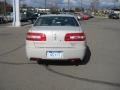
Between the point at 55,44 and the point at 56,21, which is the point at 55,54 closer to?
the point at 55,44

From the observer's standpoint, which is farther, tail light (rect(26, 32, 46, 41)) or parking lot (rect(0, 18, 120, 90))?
tail light (rect(26, 32, 46, 41))

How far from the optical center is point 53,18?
33.0ft

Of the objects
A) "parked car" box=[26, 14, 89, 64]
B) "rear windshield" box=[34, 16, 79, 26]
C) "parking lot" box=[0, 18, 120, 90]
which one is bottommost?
"parking lot" box=[0, 18, 120, 90]

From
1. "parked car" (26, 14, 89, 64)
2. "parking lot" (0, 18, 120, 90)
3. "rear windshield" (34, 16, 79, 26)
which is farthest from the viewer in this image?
"rear windshield" (34, 16, 79, 26)

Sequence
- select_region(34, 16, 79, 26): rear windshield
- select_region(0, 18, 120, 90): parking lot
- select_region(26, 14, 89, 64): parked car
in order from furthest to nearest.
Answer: select_region(34, 16, 79, 26): rear windshield
select_region(26, 14, 89, 64): parked car
select_region(0, 18, 120, 90): parking lot

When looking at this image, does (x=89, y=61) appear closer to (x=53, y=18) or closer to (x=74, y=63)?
(x=74, y=63)

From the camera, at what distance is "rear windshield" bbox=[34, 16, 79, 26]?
9789 millimetres

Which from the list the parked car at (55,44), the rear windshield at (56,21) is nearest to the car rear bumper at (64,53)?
the parked car at (55,44)

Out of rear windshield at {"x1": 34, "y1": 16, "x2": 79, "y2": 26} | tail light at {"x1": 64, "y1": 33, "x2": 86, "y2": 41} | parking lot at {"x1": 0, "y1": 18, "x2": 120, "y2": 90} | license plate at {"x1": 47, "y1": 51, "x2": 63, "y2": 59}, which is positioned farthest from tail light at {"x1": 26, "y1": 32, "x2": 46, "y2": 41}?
rear windshield at {"x1": 34, "y1": 16, "x2": 79, "y2": 26}

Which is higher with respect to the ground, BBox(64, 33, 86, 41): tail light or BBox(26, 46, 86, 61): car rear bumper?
BBox(64, 33, 86, 41): tail light

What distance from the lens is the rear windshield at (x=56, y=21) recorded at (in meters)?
9.79

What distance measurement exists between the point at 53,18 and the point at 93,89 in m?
3.93

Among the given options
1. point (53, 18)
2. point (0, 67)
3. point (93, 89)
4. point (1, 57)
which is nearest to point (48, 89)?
point (93, 89)

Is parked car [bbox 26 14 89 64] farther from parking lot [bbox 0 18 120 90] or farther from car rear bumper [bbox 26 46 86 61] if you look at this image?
parking lot [bbox 0 18 120 90]
